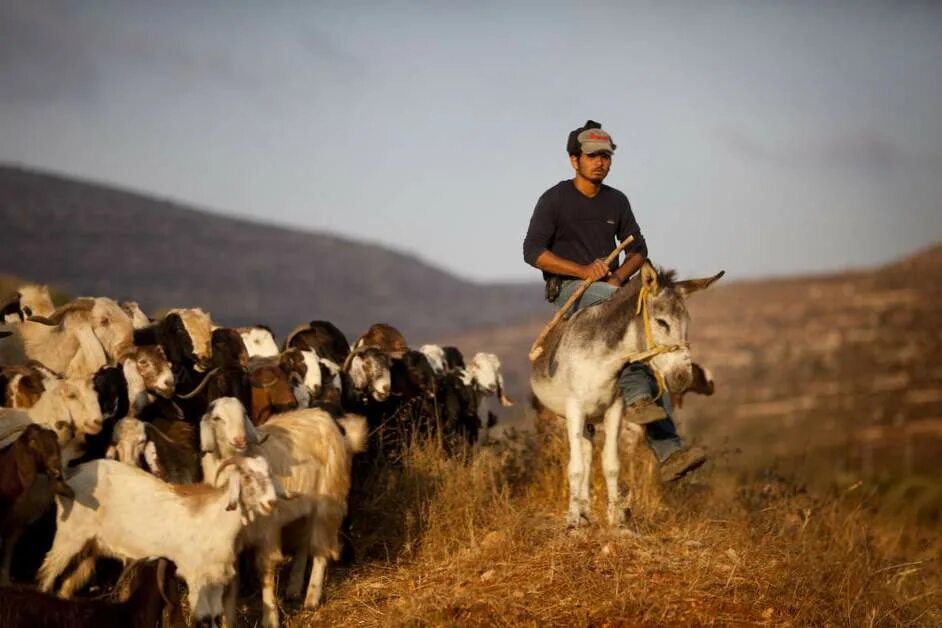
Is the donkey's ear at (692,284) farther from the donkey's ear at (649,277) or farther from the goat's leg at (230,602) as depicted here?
the goat's leg at (230,602)

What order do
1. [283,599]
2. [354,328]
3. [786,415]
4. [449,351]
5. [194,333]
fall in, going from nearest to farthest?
1. [283,599]
2. [194,333]
3. [449,351]
4. [786,415]
5. [354,328]

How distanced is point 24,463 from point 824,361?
1682 inches

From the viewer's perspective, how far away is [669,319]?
9500mm

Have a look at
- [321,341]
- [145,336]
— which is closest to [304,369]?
[145,336]

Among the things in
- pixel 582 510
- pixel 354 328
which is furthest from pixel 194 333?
pixel 354 328

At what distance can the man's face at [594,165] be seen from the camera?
34.3 feet

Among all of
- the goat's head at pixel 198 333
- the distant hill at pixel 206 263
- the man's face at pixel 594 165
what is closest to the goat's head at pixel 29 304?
the goat's head at pixel 198 333

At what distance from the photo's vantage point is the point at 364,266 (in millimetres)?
68250

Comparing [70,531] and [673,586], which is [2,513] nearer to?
[70,531]

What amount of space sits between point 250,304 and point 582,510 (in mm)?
42664

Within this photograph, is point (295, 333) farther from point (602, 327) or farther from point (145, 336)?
point (602, 327)

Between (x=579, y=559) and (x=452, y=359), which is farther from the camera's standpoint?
(x=452, y=359)

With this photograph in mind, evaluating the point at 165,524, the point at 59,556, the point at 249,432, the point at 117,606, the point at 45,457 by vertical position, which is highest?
the point at 249,432

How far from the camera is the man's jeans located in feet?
33.9
